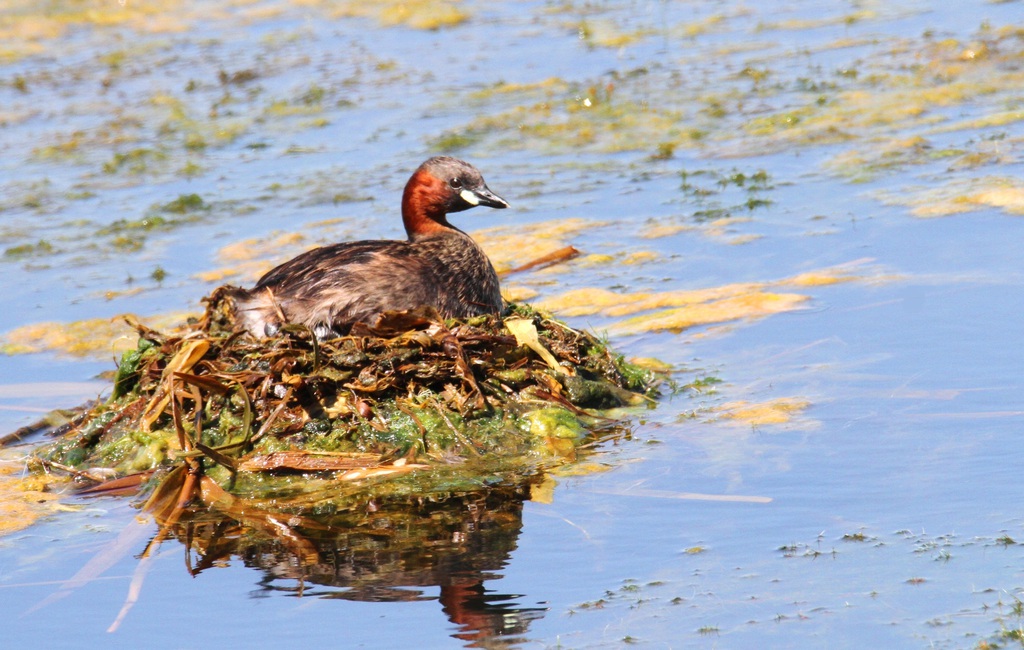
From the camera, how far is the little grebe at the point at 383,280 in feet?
20.8

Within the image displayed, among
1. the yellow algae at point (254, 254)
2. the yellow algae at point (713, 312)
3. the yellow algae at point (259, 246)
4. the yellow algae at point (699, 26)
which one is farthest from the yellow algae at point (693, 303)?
the yellow algae at point (699, 26)

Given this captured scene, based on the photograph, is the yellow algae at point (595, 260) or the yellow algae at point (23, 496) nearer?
the yellow algae at point (23, 496)

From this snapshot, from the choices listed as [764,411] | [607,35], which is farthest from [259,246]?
[607,35]

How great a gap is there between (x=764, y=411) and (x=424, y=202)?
2.12 metres

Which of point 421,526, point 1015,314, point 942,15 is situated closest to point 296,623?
point 421,526

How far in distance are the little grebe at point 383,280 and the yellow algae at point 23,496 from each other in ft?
3.54

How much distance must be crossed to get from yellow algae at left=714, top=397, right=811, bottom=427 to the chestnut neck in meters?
1.80

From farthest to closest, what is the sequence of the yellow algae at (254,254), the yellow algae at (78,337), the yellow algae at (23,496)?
1. the yellow algae at (254,254)
2. the yellow algae at (78,337)
3. the yellow algae at (23,496)

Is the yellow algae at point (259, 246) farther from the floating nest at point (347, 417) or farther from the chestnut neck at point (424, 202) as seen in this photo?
the floating nest at point (347, 417)

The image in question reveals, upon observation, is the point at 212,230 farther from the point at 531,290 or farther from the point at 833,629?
the point at 833,629

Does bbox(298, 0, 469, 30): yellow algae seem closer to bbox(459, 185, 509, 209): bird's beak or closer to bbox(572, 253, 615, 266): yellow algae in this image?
bbox(572, 253, 615, 266): yellow algae

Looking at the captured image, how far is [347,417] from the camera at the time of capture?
6.04 metres

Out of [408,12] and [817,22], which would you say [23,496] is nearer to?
[817,22]

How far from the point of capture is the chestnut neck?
7.29 metres
